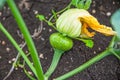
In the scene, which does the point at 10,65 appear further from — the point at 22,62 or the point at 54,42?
the point at 54,42

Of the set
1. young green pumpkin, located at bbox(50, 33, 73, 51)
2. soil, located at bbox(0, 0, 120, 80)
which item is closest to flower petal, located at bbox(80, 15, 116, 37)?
young green pumpkin, located at bbox(50, 33, 73, 51)

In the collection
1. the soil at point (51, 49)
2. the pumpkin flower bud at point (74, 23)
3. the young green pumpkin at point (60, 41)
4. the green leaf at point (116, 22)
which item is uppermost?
the green leaf at point (116, 22)

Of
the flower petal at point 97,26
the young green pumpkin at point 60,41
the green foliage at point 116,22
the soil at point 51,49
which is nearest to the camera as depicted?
the green foliage at point 116,22

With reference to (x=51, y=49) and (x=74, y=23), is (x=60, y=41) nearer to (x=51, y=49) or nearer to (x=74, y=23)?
(x=74, y=23)

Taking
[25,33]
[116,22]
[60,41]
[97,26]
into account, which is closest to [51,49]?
[60,41]

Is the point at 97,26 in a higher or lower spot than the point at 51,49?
higher

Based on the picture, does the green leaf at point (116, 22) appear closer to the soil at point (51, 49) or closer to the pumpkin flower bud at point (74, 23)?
the pumpkin flower bud at point (74, 23)

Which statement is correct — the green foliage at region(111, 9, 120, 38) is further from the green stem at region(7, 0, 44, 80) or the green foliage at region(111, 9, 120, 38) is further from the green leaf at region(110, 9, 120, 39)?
the green stem at region(7, 0, 44, 80)

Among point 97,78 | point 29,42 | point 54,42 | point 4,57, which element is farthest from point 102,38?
point 29,42

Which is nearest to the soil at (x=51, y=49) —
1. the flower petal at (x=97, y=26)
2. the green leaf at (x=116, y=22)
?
the flower petal at (x=97, y=26)
